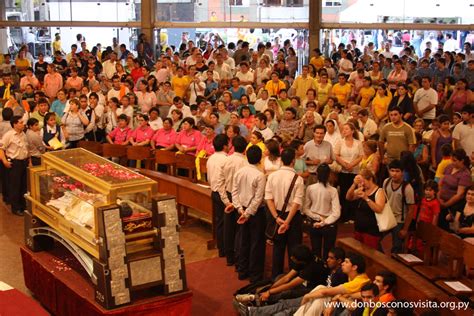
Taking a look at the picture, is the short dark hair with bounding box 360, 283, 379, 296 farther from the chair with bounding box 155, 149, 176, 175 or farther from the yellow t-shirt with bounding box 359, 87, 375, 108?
the yellow t-shirt with bounding box 359, 87, 375, 108

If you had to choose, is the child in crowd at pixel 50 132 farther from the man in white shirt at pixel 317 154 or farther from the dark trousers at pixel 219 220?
the man in white shirt at pixel 317 154

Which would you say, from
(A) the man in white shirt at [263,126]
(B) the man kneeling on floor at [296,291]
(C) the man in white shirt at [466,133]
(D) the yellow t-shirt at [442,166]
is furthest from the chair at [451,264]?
(A) the man in white shirt at [263,126]

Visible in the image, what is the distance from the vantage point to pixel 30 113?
13703 mm

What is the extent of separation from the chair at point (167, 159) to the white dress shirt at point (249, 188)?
12.1 ft

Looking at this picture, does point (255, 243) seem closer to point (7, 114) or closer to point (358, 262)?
point (358, 262)

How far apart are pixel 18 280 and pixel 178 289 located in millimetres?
2672

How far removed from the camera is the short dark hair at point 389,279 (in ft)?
23.7

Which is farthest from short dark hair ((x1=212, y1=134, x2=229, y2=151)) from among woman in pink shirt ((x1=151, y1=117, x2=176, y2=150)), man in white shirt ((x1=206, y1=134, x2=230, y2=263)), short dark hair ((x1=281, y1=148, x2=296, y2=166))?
woman in pink shirt ((x1=151, y1=117, x2=176, y2=150))

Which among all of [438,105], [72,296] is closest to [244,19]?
[438,105]

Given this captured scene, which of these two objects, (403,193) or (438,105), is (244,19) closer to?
(438,105)

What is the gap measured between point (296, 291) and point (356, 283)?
0.72 metres

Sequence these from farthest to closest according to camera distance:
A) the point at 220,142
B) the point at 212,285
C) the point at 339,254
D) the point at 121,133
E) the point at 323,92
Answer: the point at 323,92, the point at 121,133, the point at 220,142, the point at 212,285, the point at 339,254

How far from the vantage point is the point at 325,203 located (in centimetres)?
869

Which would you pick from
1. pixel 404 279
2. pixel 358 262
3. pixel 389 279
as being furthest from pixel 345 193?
pixel 389 279
